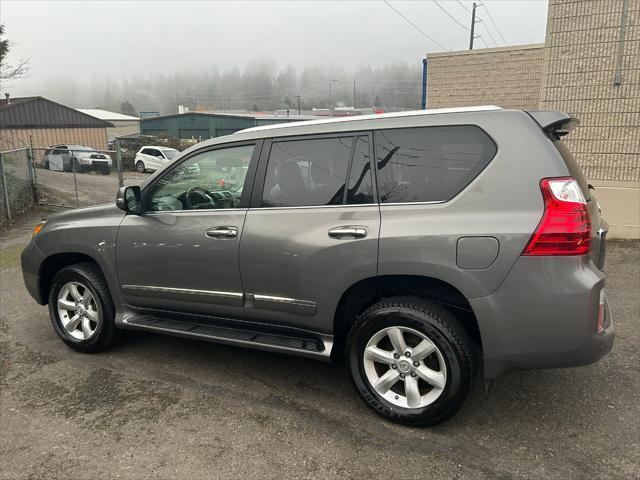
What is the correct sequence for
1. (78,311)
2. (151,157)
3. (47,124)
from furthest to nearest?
(47,124) → (151,157) → (78,311)

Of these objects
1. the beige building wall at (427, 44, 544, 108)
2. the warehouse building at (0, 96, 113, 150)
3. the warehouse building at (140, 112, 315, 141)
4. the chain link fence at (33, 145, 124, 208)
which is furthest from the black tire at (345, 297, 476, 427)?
the warehouse building at (140, 112, 315, 141)

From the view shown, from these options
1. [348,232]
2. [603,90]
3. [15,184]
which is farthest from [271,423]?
[15,184]

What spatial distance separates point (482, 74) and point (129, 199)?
1327 centimetres

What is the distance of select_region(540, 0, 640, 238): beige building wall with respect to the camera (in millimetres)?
7410

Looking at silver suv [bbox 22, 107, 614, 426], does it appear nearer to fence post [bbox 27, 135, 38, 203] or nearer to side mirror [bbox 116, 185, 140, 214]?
side mirror [bbox 116, 185, 140, 214]

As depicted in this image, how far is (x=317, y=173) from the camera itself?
132 inches

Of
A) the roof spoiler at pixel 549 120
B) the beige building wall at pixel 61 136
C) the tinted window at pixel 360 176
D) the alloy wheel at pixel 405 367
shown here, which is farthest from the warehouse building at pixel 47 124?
the roof spoiler at pixel 549 120

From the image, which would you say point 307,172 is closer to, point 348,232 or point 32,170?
point 348,232

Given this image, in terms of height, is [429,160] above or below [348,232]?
above

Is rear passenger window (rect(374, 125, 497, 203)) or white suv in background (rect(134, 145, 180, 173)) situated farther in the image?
white suv in background (rect(134, 145, 180, 173))

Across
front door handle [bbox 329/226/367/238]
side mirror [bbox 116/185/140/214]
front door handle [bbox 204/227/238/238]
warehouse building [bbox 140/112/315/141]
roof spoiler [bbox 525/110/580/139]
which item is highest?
warehouse building [bbox 140/112/315/141]

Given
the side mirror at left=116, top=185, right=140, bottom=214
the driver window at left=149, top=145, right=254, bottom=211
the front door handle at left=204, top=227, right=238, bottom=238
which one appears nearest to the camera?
the front door handle at left=204, top=227, right=238, bottom=238

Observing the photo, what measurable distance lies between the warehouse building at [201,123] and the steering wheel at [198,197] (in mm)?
44543

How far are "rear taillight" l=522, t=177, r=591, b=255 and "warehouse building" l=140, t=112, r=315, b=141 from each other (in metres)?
45.8
